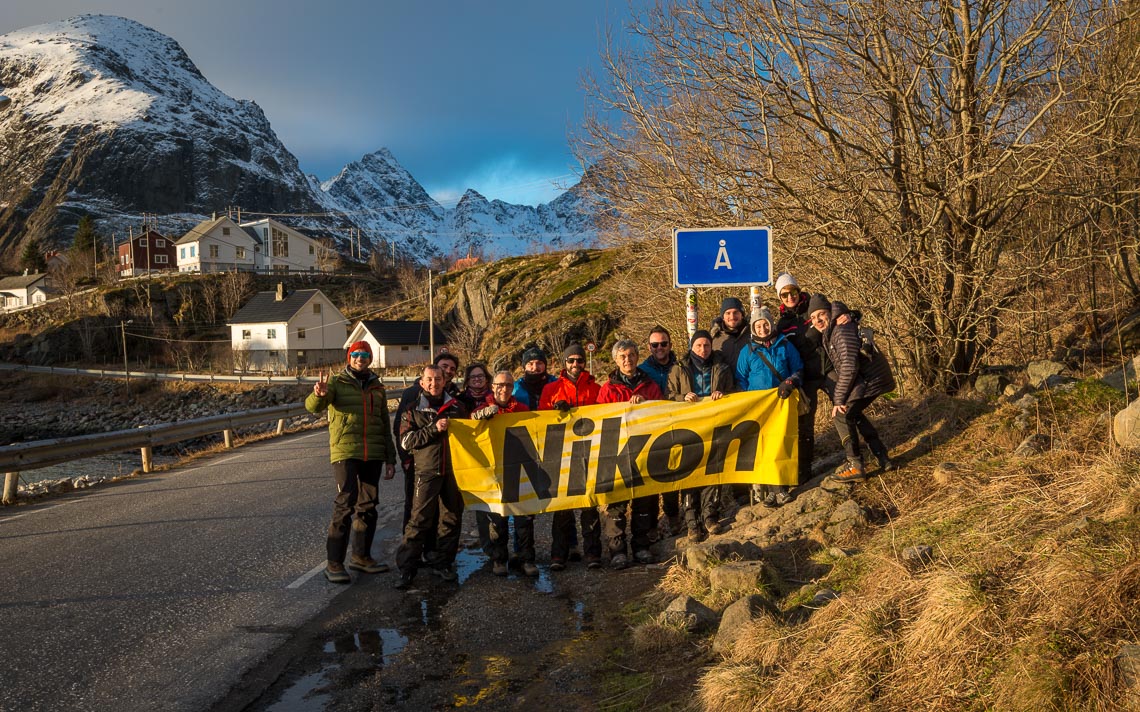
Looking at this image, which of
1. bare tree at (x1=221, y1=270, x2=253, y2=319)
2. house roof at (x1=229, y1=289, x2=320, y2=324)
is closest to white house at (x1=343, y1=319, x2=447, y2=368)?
house roof at (x1=229, y1=289, x2=320, y2=324)

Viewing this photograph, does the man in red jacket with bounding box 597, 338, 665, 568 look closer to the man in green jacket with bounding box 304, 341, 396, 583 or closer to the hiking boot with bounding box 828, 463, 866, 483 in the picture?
the hiking boot with bounding box 828, 463, 866, 483

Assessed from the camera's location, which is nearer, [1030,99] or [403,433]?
[403,433]

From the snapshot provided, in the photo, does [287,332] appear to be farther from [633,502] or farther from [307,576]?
[633,502]

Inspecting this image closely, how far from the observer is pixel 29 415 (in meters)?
56.5

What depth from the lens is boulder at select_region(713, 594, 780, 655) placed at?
4770 millimetres

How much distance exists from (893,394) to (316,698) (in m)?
8.71

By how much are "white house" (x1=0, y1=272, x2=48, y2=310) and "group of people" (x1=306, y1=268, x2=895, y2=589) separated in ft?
379

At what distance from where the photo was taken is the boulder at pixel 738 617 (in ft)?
15.6

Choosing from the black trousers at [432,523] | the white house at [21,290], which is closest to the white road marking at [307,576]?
the black trousers at [432,523]

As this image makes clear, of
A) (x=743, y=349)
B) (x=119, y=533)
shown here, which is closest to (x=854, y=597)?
(x=743, y=349)

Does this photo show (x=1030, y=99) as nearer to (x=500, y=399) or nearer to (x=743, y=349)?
(x=743, y=349)

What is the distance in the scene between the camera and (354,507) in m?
7.29

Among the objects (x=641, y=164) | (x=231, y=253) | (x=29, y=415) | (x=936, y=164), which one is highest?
(x=231, y=253)

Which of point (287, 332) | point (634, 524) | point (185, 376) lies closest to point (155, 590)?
point (634, 524)
